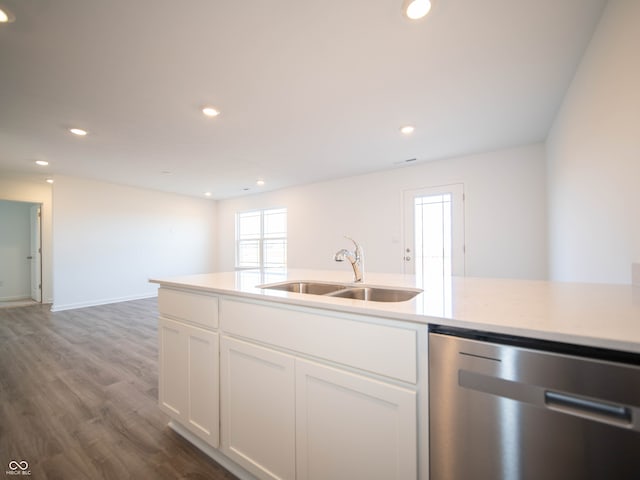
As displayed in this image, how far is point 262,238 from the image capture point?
6.72m

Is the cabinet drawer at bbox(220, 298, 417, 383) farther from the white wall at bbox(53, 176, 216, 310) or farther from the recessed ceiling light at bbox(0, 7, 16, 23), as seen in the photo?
the white wall at bbox(53, 176, 216, 310)

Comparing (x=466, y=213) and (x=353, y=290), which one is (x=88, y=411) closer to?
(x=353, y=290)

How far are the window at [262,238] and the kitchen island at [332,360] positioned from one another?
4.78 meters

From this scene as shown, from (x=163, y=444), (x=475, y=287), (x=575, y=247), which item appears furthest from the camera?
(x=575, y=247)

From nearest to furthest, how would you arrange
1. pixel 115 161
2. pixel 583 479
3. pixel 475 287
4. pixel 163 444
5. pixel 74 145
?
pixel 583 479
pixel 475 287
pixel 163 444
pixel 74 145
pixel 115 161

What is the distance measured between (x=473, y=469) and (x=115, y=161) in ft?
17.0

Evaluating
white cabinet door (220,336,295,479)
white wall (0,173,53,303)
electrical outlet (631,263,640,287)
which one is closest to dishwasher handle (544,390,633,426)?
white cabinet door (220,336,295,479)

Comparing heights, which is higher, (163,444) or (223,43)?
(223,43)

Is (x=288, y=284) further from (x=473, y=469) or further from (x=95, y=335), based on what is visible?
(x=95, y=335)

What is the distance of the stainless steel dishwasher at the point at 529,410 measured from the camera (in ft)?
1.96

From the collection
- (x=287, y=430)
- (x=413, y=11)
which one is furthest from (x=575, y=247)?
(x=287, y=430)

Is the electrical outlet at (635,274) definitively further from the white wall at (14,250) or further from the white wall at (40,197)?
the white wall at (14,250)

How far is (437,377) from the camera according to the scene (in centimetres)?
81

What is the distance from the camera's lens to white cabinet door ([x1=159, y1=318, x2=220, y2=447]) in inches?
56.2
